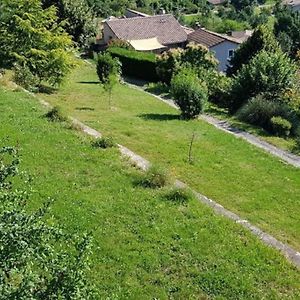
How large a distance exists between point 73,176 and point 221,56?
39.8m

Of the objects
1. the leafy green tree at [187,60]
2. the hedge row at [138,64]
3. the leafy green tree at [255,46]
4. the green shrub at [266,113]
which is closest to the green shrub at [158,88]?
the leafy green tree at [187,60]

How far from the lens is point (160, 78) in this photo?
37375 millimetres

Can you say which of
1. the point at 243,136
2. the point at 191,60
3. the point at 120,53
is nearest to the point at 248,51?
the point at 191,60

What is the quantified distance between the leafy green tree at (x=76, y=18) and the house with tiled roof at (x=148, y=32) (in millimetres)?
6002

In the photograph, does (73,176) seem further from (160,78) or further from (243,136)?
(160,78)

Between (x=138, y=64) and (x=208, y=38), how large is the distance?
1611 cm

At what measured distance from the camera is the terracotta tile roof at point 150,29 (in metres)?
54.7

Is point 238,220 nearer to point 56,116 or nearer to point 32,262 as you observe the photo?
point 32,262

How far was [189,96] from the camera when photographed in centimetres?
2395

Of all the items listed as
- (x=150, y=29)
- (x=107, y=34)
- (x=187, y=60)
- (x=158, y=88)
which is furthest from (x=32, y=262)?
(x=150, y=29)

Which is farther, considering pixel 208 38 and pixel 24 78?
pixel 208 38

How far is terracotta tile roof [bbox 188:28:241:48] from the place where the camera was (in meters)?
52.2

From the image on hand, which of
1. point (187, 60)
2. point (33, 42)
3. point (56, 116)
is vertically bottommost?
point (187, 60)

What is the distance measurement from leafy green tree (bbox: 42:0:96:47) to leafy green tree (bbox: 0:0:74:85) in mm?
13801
